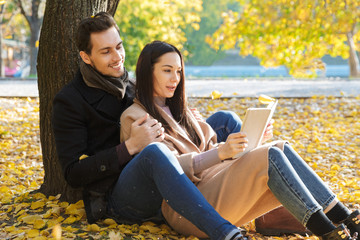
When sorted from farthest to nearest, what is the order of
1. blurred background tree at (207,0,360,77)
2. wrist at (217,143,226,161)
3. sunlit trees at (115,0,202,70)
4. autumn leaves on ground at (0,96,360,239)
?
sunlit trees at (115,0,202,70)
blurred background tree at (207,0,360,77)
autumn leaves on ground at (0,96,360,239)
wrist at (217,143,226,161)

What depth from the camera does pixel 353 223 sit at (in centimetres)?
263

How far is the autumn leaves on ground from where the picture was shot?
2.97m

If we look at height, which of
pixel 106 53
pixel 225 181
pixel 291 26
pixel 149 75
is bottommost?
pixel 225 181

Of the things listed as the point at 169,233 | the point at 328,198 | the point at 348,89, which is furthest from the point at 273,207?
the point at 348,89

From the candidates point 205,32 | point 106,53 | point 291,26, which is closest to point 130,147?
point 106,53

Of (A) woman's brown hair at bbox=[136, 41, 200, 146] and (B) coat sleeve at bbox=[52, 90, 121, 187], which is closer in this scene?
(B) coat sleeve at bbox=[52, 90, 121, 187]

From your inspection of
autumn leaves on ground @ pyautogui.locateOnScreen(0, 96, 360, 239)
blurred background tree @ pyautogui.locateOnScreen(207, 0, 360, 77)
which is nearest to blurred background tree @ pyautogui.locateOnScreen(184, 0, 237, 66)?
blurred background tree @ pyautogui.locateOnScreen(207, 0, 360, 77)

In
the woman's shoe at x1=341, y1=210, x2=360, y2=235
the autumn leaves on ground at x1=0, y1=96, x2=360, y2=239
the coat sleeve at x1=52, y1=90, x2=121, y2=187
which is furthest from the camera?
the autumn leaves on ground at x1=0, y1=96, x2=360, y2=239

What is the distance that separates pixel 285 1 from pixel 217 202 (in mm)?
→ 11786

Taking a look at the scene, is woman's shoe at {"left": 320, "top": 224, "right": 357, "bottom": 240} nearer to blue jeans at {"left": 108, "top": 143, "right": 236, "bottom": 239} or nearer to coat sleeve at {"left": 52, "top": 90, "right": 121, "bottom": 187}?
blue jeans at {"left": 108, "top": 143, "right": 236, "bottom": 239}

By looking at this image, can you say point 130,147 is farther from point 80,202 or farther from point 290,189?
point 290,189

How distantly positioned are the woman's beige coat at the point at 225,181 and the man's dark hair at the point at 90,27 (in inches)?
17.7

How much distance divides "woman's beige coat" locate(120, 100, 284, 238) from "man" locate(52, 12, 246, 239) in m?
0.12

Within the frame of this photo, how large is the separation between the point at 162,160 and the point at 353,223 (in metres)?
1.04
